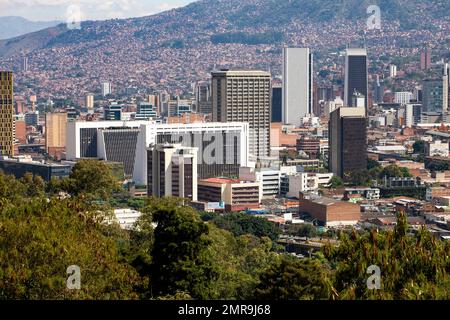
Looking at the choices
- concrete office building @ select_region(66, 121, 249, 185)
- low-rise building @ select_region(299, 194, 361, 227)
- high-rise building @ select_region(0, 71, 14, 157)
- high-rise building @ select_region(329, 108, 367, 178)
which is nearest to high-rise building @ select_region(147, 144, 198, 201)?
low-rise building @ select_region(299, 194, 361, 227)

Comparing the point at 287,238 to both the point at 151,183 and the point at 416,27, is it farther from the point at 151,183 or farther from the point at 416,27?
the point at 416,27

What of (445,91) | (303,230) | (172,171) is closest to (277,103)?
(445,91)

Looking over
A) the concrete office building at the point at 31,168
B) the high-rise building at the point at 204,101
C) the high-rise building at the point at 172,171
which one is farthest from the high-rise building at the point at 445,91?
the high-rise building at the point at 172,171

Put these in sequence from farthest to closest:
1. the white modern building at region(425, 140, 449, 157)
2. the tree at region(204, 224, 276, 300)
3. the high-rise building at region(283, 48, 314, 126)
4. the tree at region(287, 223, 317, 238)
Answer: the high-rise building at region(283, 48, 314, 126) → the white modern building at region(425, 140, 449, 157) → the tree at region(287, 223, 317, 238) → the tree at region(204, 224, 276, 300)

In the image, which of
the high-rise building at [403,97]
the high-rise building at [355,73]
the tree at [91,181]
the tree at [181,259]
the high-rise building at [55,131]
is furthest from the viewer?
the high-rise building at [403,97]

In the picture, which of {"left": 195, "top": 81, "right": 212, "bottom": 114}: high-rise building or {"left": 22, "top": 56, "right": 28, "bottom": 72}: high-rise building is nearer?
{"left": 195, "top": 81, "right": 212, "bottom": 114}: high-rise building

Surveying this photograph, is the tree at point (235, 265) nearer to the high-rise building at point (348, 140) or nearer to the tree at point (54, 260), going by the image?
the tree at point (54, 260)

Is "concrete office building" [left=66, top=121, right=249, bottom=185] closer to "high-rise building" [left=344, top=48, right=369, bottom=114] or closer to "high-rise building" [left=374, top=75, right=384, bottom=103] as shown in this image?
"high-rise building" [left=344, top=48, right=369, bottom=114]
